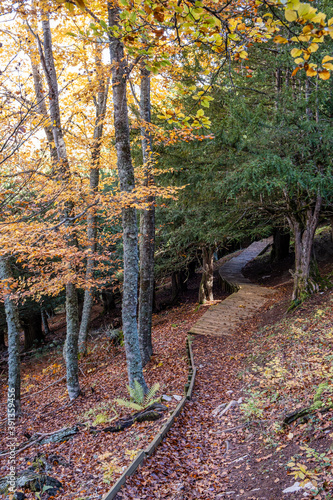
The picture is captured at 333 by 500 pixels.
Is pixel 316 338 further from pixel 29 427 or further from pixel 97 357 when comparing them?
pixel 97 357

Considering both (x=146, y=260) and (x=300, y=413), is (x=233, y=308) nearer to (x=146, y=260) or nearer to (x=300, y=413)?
(x=146, y=260)

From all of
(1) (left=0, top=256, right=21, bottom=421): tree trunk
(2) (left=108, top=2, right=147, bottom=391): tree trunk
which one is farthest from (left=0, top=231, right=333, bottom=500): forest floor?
(2) (left=108, top=2, right=147, bottom=391): tree trunk

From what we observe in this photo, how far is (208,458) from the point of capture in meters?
4.45

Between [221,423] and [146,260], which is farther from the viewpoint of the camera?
[146,260]

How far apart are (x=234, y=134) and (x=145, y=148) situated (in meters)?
2.62

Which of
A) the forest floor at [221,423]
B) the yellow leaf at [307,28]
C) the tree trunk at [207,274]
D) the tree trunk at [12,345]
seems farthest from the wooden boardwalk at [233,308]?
the yellow leaf at [307,28]

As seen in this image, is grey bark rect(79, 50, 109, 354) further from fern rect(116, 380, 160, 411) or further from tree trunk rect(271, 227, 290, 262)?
tree trunk rect(271, 227, 290, 262)

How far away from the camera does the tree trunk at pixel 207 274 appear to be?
15765 mm

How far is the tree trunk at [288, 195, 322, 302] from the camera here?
9.66 m

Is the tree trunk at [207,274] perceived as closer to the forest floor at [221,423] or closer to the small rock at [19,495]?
the forest floor at [221,423]

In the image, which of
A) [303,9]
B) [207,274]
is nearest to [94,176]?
[207,274]

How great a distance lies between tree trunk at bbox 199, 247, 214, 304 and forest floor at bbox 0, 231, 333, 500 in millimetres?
5575

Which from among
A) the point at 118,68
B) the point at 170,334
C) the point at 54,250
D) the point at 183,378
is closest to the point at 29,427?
the point at 183,378

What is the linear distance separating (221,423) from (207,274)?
424 inches
